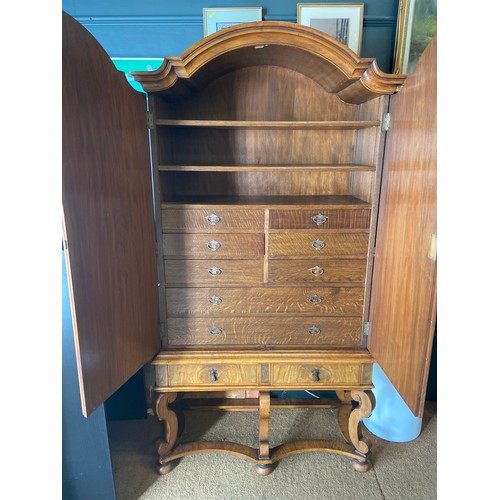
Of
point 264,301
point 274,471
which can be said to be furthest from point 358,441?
point 264,301

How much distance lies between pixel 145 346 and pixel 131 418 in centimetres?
85

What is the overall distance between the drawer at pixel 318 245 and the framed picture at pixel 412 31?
0.82 m

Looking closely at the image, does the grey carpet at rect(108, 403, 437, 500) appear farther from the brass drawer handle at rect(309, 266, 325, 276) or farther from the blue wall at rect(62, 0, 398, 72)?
the blue wall at rect(62, 0, 398, 72)

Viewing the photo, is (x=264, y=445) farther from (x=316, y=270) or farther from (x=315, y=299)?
(x=316, y=270)

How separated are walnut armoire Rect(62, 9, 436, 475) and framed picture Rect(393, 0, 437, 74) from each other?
0.32 m

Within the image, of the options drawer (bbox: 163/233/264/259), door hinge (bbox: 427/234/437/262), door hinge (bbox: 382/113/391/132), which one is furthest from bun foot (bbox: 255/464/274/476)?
door hinge (bbox: 382/113/391/132)

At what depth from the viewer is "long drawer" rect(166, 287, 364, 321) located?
1.49 metres

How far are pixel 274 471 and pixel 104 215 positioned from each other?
1410 millimetres

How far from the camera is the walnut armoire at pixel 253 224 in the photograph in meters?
1.05

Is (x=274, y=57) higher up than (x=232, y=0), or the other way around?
(x=232, y=0)

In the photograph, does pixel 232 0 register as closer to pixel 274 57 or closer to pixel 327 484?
pixel 274 57

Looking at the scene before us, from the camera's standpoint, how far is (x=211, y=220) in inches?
55.2
